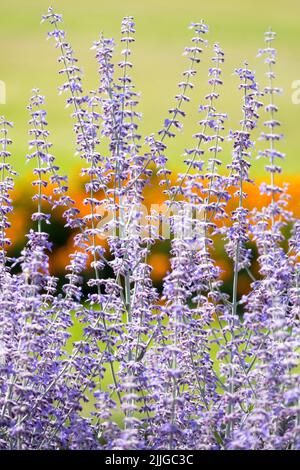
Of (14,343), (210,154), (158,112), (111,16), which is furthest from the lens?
(111,16)

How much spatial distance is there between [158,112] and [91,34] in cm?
202

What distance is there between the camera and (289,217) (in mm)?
2619

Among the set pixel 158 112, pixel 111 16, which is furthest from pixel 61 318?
pixel 111 16

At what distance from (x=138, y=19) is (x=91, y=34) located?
905mm

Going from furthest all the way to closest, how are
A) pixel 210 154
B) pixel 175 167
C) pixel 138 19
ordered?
pixel 138 19
pixel 210 154
pixel 175 167

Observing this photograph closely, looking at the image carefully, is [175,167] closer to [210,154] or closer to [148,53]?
[210,154]

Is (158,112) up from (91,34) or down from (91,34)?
down

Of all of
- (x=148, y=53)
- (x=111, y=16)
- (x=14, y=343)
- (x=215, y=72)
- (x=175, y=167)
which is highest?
(x=111, y=16)

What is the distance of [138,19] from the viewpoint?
40.2 ft

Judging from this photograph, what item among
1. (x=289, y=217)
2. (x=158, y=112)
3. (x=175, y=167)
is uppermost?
(x=158, y=112)

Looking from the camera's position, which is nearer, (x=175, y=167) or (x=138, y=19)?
(x=175, y=167)

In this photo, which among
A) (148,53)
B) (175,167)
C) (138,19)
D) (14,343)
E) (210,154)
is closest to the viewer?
(14,343)
